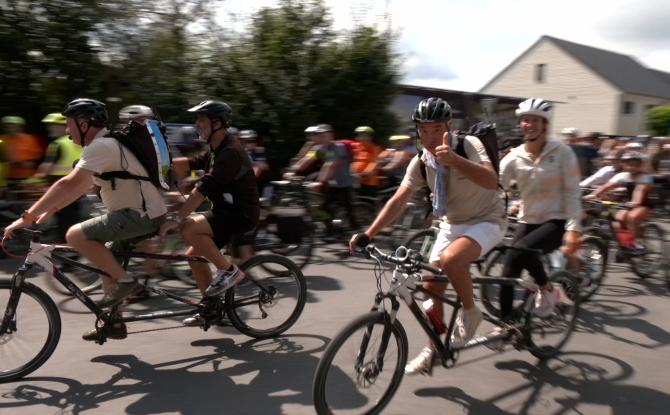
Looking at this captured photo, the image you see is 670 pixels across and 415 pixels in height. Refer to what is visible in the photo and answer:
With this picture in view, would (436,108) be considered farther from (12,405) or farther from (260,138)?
(260,138)

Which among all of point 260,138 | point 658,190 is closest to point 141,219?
point 260,138

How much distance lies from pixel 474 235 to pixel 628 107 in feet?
147

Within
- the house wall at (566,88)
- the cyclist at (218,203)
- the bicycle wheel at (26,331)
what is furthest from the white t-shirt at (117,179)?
the house wall at (566,88)

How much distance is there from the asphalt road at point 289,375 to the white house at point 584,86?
134 feet

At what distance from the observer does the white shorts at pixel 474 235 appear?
3.64 m

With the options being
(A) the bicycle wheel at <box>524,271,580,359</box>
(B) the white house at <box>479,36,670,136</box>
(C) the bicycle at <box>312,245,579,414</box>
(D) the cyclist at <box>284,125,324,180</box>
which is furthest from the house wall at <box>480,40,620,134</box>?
(C) the bicycle at <box>312,245,579,414</box>

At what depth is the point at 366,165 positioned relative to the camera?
32.0 ft

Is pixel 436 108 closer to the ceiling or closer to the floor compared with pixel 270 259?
closer to the ceiling

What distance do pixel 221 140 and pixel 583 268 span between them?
3.84 meters

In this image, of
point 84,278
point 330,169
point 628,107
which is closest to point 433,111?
point 84,278

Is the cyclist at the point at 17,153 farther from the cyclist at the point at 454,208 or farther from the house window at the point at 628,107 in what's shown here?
the house window at the point at 628,107

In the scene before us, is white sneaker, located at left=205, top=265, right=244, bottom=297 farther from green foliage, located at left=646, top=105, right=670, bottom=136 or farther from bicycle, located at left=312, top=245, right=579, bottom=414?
green foliage, located at left=646, top=105, right=670, bottom=136

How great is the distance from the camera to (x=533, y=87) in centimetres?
4497

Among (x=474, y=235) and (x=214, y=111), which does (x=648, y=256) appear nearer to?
(x=474, y=235)
